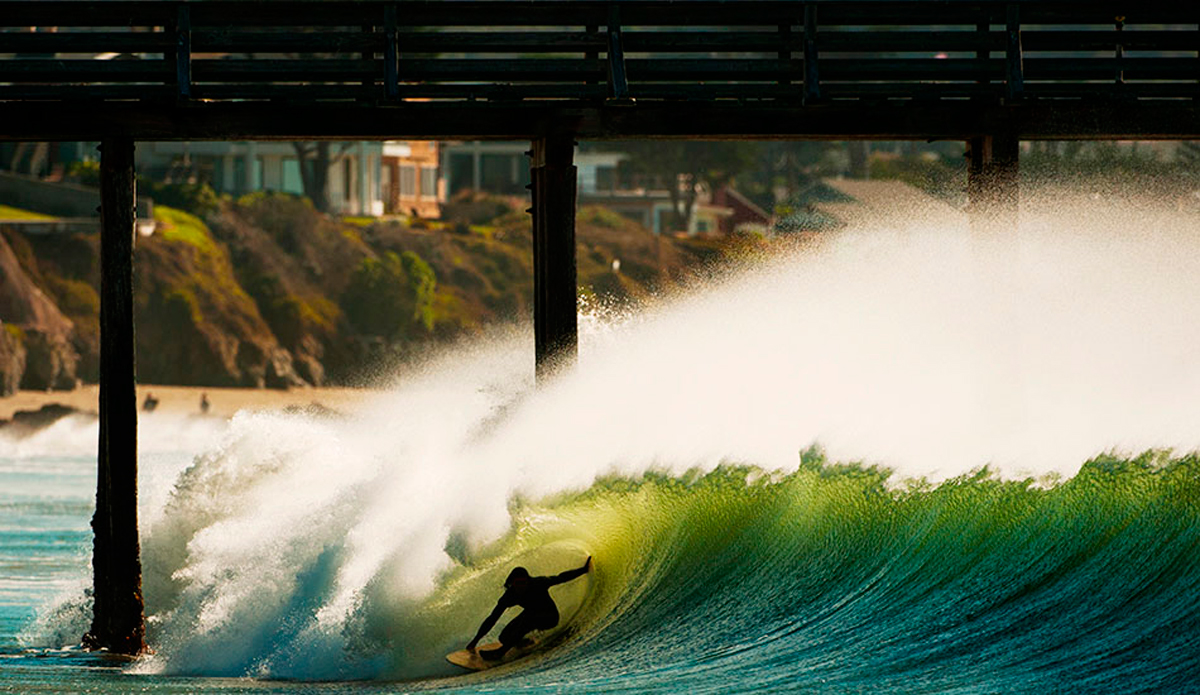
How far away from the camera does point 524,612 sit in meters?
15.9

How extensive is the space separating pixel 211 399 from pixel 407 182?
2857cm

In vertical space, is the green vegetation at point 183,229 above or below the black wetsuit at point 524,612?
below

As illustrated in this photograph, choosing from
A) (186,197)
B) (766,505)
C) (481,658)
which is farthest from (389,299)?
(481,658)

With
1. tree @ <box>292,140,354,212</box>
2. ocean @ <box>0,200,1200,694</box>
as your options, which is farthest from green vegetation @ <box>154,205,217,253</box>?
ocean @ <box>0,200,1200,694</box>

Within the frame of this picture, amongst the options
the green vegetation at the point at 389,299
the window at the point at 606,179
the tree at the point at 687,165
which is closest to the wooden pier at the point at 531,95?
the green vegetation at the point at 389,299

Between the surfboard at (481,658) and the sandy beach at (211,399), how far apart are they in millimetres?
46018

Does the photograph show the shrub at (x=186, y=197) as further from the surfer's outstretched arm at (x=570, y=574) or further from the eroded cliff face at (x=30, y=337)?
the surfer's outstretched arm at (x=570, y=574)

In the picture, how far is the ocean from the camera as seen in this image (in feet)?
49.8

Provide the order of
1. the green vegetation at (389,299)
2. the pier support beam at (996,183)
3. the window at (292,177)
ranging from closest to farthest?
the pier support beam at (996,183) → the green vegetation at (389,299) → the window at (292,177)

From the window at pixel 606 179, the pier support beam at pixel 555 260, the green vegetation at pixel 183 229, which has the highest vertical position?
the pier support beam at pixel 555 260

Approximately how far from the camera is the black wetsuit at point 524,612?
15.7m

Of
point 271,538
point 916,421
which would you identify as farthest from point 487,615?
point 916,421

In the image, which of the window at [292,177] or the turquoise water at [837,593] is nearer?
the turquoise water at [837,593]

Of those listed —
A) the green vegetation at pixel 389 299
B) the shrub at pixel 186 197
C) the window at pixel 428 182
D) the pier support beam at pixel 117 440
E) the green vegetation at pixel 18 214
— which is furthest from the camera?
the window at pixel 428 182
